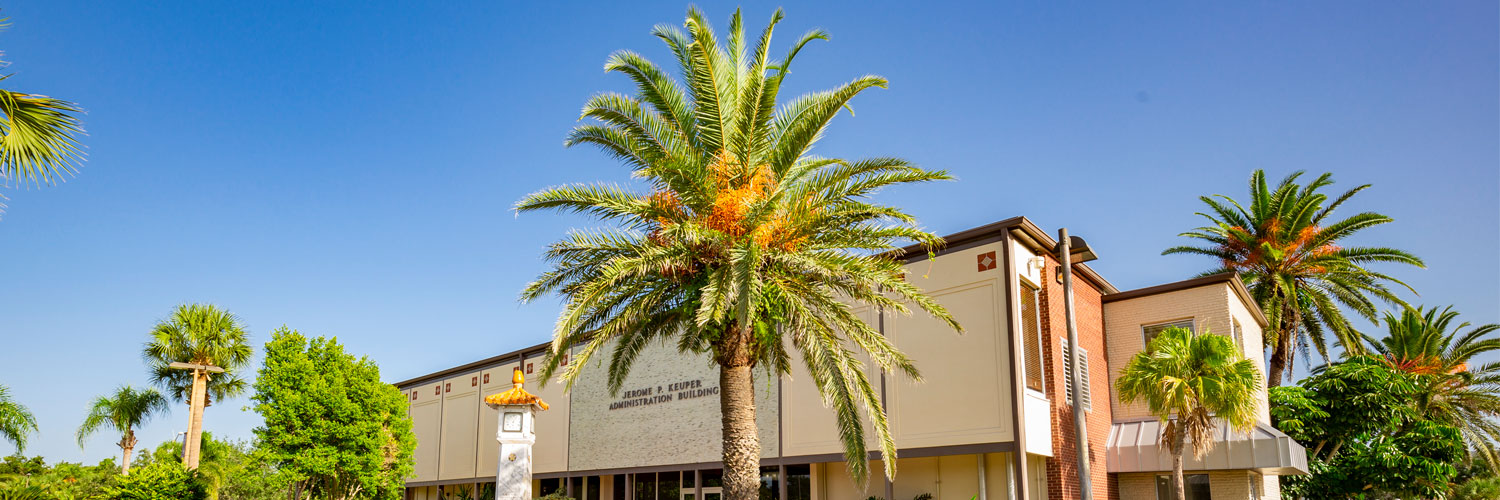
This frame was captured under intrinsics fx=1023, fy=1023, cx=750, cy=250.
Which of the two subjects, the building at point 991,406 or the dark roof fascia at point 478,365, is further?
the dark roof fascia at point 478,365

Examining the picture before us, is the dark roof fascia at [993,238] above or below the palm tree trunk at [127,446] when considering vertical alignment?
above

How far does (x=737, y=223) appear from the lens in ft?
58.7

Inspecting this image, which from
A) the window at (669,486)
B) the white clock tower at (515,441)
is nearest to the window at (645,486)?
the window at (669,486)

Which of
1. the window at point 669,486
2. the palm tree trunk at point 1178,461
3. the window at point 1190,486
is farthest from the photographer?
the window at point 669,486

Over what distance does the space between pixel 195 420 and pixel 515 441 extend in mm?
17019

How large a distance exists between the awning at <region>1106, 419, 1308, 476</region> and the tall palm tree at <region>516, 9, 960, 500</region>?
9.61 meters

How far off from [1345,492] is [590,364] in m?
23.7

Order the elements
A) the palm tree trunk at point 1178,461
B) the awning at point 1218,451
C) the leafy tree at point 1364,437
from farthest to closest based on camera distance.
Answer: the leafy tree at point 1364,437 < the awning at point 1218,451 < the palm tree trunk at point 1178,461

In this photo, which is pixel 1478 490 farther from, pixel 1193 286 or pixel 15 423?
pixel 15 423

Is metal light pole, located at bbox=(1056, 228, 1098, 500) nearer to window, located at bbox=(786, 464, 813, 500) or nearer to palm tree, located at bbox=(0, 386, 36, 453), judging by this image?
window, located at bbox=(786, 464, 813, 500)

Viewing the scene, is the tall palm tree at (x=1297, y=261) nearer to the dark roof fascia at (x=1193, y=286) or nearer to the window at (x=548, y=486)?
→ the dark roof fascia at (x=1193, y=286)

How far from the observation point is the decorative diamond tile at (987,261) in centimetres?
2395

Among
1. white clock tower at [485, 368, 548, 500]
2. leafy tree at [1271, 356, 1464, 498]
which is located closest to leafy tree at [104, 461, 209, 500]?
white clock tower at [485, 368, 548, 500]

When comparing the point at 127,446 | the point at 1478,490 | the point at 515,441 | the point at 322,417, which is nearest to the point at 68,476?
the point at 127,446
